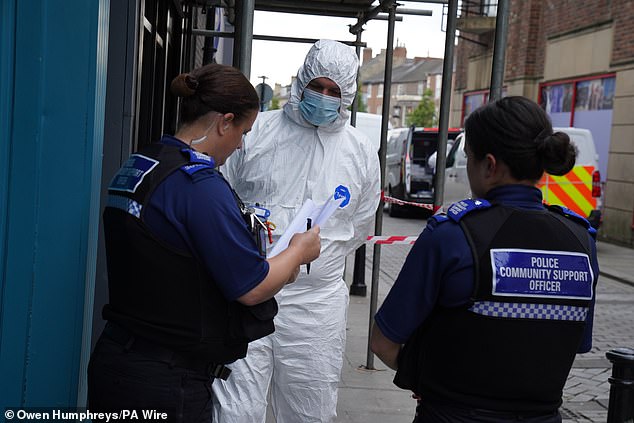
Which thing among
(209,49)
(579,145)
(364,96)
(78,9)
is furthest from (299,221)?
(364,96)

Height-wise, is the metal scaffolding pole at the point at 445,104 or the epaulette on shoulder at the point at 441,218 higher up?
the metal scaffolding pole at the point at 445,104

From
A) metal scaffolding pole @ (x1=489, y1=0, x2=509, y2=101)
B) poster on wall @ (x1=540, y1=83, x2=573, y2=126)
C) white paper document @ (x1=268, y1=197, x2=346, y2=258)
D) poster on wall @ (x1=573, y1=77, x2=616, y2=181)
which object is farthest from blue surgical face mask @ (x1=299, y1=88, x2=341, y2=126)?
poster on wall @ (x1=540, y1=83, x2=573, y2=126)

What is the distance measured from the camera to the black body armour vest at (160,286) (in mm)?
2186

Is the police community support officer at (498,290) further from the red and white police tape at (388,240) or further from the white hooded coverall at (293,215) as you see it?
the red and white police tape at (388,240)

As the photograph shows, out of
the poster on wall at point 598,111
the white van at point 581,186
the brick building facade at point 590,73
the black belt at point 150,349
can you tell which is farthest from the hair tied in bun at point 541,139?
the poster on wall at point 598,111

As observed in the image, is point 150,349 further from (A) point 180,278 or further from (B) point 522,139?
(B) point 522,139

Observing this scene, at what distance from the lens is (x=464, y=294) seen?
204cm

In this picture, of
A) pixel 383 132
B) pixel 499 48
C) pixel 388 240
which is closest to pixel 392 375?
pixel 388 240

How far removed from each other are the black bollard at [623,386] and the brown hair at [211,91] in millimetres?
1878

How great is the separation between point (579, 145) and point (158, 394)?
513 inches

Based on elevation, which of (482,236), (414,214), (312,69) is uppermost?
(312,69)

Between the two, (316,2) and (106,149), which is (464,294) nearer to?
(106,149)

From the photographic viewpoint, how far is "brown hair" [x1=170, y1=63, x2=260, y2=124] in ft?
7.87

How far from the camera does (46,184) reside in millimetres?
2910
